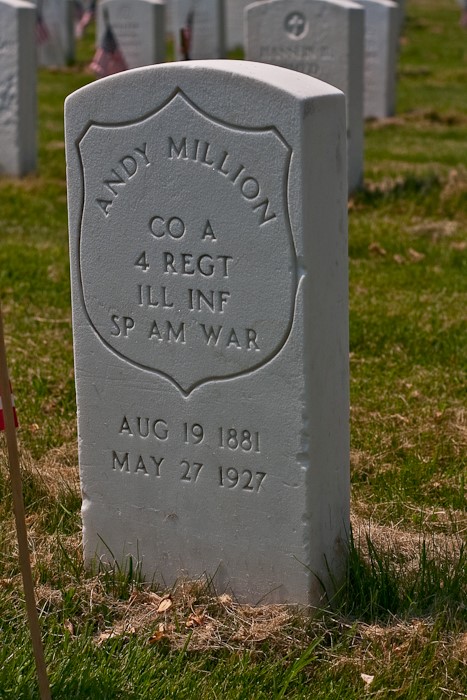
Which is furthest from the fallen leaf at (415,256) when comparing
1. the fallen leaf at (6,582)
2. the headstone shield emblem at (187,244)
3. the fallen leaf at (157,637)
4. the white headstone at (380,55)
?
the white headstone at (380,55)

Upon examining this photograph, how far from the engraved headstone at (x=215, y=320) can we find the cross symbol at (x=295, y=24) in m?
6.03

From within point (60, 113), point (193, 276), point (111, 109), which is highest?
point (111, 109)

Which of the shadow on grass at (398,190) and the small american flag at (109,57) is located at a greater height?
the small american flag at (109,57)

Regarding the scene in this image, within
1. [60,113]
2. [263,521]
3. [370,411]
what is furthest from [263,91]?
[60,113]

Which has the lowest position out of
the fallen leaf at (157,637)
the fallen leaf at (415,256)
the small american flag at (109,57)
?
the fallen leaf at (415,256)

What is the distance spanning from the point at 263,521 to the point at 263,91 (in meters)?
1.12

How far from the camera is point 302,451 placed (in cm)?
296

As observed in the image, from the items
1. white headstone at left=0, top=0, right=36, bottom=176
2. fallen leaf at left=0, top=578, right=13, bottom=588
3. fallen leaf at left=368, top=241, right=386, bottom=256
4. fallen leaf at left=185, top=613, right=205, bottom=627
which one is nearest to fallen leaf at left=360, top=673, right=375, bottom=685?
fallen leaf at left=185, top=613, right=205, bottom=627

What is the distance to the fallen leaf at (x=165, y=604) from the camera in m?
3.10

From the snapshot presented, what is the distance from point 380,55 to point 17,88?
5.14 metres

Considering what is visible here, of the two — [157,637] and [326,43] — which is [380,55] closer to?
[326,43]

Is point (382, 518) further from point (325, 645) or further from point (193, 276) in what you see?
point (193, 276)

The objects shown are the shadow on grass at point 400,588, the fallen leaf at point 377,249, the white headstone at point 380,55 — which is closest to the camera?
the shadow on grass at point 400,588

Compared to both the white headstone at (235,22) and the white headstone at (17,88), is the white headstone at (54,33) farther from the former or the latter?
the white headstone at (17,88)
